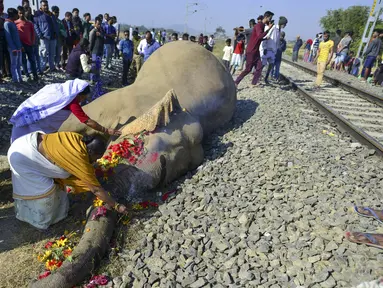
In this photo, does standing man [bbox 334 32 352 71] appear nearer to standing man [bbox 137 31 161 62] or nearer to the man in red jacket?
the man in red jacket

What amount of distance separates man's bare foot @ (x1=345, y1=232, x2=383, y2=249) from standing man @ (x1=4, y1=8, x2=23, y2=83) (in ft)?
25.4

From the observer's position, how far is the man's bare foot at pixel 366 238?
2.62m

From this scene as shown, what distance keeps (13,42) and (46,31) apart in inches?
63.1

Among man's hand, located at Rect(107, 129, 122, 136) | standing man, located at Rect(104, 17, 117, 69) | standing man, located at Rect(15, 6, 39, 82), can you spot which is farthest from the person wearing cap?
man's hand, located at Rect(107, 129, 122, 136)

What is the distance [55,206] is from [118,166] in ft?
2.63

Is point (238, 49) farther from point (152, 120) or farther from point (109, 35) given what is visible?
point (152, 120)

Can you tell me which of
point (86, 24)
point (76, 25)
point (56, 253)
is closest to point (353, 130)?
point (56, 253)

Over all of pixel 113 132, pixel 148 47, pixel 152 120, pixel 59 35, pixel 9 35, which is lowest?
pixel 113 132

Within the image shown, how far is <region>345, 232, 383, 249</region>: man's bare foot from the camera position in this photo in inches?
103

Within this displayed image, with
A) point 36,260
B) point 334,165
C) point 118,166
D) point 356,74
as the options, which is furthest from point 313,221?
point 356,74

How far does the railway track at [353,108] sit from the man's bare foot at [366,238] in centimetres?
233

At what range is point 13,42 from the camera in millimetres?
7145

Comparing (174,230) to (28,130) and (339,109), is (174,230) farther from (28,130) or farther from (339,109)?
(339,109)

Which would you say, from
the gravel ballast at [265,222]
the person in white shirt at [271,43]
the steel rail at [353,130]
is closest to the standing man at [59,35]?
the person in white shirt at [271,43]
